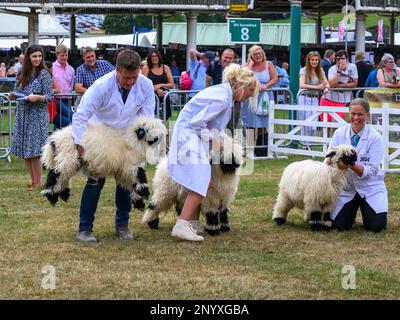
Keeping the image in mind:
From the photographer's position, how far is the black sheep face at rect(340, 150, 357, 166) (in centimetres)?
850

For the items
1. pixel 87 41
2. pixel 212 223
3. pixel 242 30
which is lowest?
pixel 212 223

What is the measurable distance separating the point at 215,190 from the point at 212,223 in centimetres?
35

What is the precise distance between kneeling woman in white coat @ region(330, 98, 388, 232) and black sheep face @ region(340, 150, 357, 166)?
0.21m

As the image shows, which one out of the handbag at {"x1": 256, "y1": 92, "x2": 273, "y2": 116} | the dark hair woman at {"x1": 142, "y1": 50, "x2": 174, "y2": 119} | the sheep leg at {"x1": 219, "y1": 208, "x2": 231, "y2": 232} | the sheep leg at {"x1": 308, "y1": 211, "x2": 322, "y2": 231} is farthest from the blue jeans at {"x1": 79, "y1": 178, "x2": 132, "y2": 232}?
the dark hair woman at {"x1": 142, "y1": 50, "x2": 174, "y2": 119}

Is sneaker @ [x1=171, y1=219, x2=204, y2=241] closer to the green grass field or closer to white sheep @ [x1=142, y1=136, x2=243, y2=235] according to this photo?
the green grass field

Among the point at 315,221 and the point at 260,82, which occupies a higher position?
the point at 260,82

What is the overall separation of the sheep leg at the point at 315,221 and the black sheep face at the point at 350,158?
2.03 feet

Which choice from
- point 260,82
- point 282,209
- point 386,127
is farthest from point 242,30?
point 282,209

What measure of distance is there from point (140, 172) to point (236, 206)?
2.66 meters

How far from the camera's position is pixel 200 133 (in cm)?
809

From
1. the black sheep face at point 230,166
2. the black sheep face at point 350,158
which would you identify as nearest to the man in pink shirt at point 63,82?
the black sheep face at point 230,166

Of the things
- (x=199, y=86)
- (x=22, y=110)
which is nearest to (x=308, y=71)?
(x=199, y=86)

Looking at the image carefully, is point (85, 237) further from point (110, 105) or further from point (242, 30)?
point (242, 30)

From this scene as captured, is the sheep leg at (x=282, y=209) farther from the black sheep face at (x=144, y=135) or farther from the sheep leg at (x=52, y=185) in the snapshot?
the sheep leg at (x=52, y=185)
